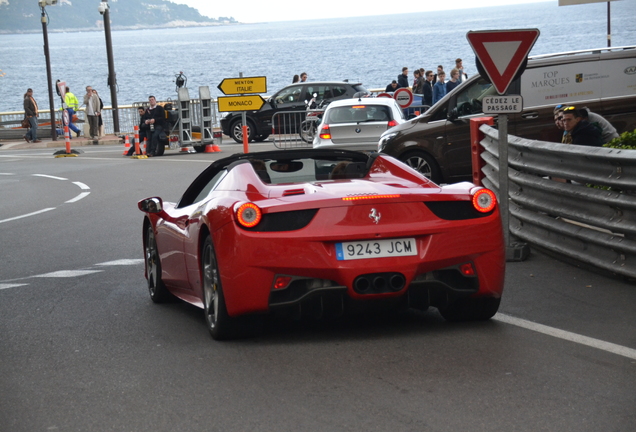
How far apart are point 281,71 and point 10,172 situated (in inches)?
3803

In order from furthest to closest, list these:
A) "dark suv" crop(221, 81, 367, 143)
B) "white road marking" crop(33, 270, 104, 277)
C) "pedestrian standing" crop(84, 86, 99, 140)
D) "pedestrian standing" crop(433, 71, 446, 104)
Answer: "pedestrian standing" crop(84, 86, 99, 140) < "dark suv" crop(221, 81, 367, 143) < "pedestrian standing" crop(433, 71, 446, 104) < "white road marking" crop(33, 270, 104, 277)

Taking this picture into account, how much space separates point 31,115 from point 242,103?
52.7ft

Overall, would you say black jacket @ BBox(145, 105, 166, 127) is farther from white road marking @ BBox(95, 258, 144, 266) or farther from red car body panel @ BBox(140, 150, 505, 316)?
red car body panel @ BBox(140, 150, 505, 316)

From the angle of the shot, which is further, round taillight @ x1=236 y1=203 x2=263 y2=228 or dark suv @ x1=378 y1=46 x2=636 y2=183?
dark suv @ x1=378 y1=46 x2=636 y2=183

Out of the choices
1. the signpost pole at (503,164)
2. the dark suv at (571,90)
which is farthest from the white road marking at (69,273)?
the dark suv at (571,90)

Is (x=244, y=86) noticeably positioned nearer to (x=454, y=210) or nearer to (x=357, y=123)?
(x=357, y=123)

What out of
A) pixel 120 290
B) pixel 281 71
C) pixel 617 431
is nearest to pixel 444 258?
pixel 617 431

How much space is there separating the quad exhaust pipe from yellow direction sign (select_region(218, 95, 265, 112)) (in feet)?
62.5

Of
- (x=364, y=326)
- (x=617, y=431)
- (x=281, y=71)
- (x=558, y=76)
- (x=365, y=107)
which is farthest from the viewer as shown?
(x=281, y=71)

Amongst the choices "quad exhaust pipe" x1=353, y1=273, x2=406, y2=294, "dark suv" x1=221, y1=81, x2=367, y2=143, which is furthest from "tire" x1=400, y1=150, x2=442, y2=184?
"dark suv" x1=221, y1=81, x2=367, y2=143

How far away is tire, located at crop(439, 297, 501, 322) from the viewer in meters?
6.54

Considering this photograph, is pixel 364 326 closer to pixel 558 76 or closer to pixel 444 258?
pixel 444 258

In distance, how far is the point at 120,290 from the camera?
344 inches

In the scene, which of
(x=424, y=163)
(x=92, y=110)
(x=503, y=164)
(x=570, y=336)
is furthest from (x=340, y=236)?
(x=92, y=110)
